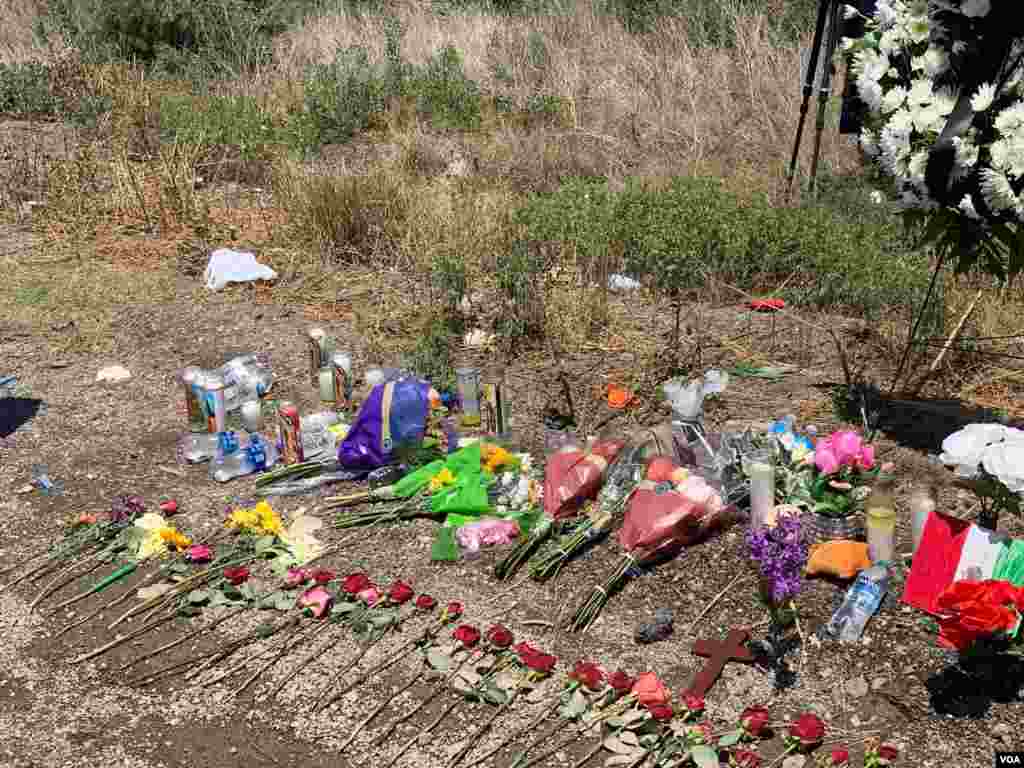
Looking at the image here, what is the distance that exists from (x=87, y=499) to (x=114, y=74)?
6995 mm

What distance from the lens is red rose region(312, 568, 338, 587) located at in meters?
4.21

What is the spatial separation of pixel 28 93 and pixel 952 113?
9.25m

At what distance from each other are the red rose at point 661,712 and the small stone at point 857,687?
22.2 inches

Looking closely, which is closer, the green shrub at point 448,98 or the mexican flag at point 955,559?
the mexican flag at point 955,559

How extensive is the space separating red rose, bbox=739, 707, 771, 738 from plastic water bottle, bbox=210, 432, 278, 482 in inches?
99.6

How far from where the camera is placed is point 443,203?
295 inches

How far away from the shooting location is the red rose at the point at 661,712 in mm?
3393

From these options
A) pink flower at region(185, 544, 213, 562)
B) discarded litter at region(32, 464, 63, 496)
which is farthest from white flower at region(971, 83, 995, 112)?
discarded litter at region(32, 464, 63, 496)

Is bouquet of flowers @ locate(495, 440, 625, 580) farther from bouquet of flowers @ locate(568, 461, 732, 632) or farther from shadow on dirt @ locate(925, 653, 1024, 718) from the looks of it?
shadow on dirt @ locate(925, 653, 1024, 718)

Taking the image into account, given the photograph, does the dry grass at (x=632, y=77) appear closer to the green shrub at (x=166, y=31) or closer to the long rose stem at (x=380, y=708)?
the green shrub at (x=166, y=31)

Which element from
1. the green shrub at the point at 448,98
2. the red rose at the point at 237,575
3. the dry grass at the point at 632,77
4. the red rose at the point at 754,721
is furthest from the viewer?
the green shrub at the point at 448,98

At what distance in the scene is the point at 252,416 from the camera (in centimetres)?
541

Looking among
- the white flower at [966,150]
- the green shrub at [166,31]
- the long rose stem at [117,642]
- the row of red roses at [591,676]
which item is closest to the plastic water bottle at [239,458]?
the row of red roses at [591,676]

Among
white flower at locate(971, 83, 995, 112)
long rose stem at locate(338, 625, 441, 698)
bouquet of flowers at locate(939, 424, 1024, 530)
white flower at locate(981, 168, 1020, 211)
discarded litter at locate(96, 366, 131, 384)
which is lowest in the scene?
discarded litter at locate(96, 366, 131, 384)
